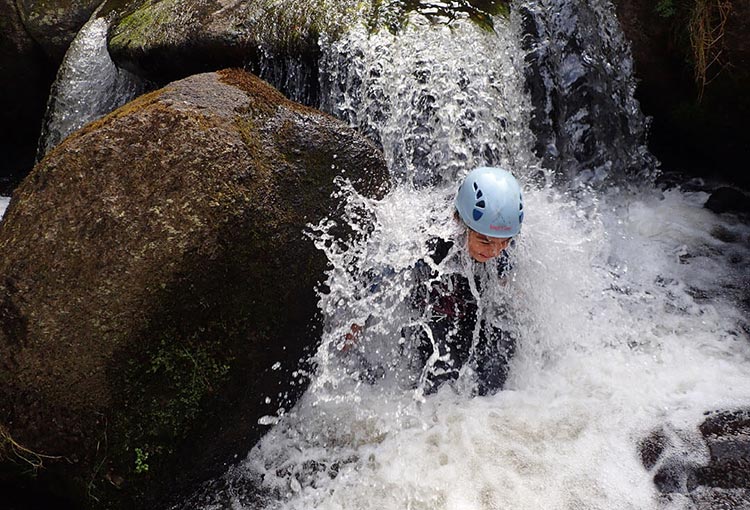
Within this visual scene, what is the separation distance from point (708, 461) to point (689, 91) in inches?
142

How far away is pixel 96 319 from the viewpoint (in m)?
2.74

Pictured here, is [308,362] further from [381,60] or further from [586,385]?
[381,60]

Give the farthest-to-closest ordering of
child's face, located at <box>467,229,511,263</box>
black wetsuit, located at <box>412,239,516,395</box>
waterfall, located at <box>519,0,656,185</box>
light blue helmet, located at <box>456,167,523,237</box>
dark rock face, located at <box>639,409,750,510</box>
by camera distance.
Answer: waterfall, located at <box>519,0,656,185</box>, black wetsuit, located at <box>412,239,516,395</box>, child's face, located at <box>467,229,511,263</box>, light blue helmet, located at <box>456,167,523,237</box>, dark rock face, located at <box>639,409,750,510</box>

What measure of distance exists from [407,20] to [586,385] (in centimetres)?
328

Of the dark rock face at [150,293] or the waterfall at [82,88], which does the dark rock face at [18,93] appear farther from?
the dark rock face at [150,293]

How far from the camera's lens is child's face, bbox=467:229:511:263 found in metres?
3.37

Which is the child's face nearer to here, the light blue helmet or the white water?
the light blue helmet

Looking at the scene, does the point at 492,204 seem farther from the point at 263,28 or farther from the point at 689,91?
the point at 689,91

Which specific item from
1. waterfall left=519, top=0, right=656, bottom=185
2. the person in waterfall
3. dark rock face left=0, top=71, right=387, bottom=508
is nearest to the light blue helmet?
the person in waterfall

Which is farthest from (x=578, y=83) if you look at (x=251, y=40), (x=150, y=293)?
(x=150, y=293)

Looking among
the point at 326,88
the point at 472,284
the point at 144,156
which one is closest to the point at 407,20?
the point at 326,88

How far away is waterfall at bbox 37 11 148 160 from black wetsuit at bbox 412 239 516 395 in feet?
13.7

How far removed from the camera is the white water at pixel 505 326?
3.09m

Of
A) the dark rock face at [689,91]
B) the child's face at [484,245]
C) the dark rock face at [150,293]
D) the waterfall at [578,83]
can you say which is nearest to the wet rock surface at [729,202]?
the dark rock face at [689,91]
